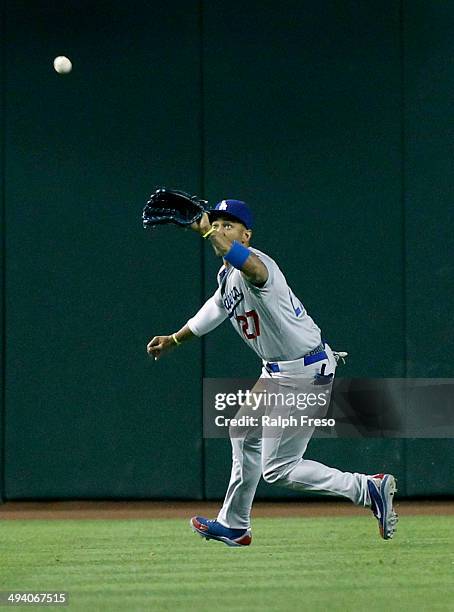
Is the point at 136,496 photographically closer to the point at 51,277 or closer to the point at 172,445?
the point at 172,445

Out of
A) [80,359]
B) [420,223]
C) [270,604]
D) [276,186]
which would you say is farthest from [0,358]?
[270,604]

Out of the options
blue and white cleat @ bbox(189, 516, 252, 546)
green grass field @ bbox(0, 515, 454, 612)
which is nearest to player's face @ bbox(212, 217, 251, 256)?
blue and white cleat @ bbox(189, 516, 252, 546)

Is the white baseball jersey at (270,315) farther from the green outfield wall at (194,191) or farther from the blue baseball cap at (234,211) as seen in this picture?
the green outfield wall at (194,191)

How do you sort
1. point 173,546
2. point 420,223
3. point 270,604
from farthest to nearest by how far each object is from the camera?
point 420,223 → point 173,546 → point 270,604

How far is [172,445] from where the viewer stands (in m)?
8.68

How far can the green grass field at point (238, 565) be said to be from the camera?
4867mm

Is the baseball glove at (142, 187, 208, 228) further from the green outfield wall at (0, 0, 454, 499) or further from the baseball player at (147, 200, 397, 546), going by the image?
the green outfield wall at (0, 0, 454, 499)

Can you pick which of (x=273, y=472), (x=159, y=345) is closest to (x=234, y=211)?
(x=159, y=345)

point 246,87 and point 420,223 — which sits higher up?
point 246,87

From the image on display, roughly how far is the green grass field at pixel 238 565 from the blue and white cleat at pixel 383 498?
0.55ft

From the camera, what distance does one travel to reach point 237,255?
5.55 m

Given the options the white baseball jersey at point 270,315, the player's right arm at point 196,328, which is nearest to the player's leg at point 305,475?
the white baseball jersey at point 270,315

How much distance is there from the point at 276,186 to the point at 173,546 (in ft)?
10.1

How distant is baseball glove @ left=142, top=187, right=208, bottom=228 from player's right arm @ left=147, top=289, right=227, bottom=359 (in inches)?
36.0
